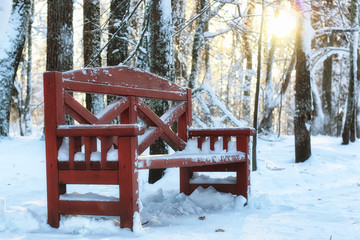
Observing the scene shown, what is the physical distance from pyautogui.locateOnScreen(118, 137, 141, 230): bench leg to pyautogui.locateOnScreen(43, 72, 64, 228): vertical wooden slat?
514 millimetres

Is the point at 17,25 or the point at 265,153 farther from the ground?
the point at 17,25

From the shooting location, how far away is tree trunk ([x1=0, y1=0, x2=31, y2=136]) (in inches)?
363

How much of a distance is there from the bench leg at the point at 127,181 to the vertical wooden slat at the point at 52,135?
0.51 metres

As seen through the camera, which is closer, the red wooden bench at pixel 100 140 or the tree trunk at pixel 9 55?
the red wooden bench at pixel 100 140

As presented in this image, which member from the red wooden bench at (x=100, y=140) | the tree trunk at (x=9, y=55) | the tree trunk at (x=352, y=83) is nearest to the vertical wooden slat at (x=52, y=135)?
the red wooden bench at (x=100, y=140)

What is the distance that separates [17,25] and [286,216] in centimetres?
813

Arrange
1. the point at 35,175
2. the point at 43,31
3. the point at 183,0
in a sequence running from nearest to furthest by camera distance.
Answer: the point at 35,175 → the point at 183,0 → the point at 43,31

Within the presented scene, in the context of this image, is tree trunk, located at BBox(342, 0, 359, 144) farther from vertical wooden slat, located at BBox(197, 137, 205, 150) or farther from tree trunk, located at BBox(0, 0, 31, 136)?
tree trunk, located at BBox(0, 0, 31, 136)

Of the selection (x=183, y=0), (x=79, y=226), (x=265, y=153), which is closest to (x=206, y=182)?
(x=79, y=226)

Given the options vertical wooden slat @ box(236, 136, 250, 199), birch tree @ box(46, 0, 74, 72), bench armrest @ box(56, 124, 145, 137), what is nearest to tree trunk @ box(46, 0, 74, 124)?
birch tree @ box(46, 0, 74, 72)

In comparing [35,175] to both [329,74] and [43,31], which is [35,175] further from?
[329,74]

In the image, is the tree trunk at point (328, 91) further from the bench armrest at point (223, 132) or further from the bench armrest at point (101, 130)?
the bench armrest at point (101, 130)

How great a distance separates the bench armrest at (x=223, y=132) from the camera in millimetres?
4195

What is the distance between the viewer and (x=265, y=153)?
1003 centimetres
